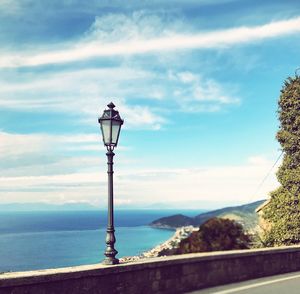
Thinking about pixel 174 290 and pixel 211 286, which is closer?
pixel 174 290

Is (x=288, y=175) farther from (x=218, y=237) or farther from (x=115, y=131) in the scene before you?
(x=218, y=237)

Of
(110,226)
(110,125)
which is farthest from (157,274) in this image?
(110,125)

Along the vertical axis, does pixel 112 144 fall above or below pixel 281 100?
below

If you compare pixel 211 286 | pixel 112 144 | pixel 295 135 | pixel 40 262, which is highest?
pixel 295 135

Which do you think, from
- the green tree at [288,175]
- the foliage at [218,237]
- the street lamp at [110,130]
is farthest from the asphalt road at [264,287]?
the foliage at [218,237]

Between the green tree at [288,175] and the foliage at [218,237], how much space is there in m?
28.1

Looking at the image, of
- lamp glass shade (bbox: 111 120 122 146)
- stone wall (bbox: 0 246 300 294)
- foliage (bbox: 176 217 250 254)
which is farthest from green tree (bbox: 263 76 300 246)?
foliage (bbox: 176 217 250 254)

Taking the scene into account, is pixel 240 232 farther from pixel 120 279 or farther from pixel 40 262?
pixel 40 262

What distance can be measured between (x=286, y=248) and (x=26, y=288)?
898cm

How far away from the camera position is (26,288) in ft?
23.0

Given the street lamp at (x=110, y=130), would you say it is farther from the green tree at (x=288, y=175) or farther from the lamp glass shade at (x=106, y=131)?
the green tree at (x=288, y=175)

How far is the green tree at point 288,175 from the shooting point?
2023cm

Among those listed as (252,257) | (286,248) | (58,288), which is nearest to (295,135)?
(286,248)

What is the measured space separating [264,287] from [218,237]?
40743 millimetres
